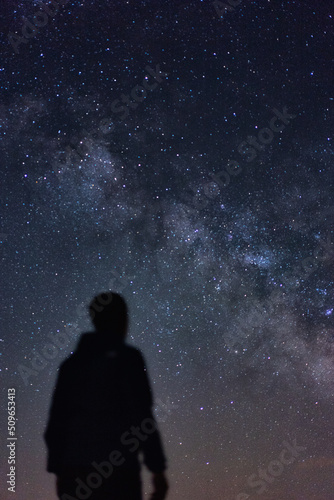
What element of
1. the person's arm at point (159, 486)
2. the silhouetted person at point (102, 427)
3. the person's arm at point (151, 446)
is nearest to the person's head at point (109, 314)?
the silhouetted person at point (102, 427)

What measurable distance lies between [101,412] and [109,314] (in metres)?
0.44

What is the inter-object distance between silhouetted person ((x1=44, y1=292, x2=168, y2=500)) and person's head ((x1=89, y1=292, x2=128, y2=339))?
0.08 m

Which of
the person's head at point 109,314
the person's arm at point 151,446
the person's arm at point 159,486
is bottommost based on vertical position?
the person's arm at point 159,486

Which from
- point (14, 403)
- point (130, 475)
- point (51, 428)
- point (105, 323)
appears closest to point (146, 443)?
point (130, 475)

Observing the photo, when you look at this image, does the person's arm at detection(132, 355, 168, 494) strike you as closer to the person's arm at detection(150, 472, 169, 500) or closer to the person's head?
the person's arm at detection(150, 472, 169, 500)

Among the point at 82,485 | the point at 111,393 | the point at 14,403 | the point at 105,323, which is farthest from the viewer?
the point at 14,403

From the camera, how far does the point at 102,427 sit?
167 centimetres

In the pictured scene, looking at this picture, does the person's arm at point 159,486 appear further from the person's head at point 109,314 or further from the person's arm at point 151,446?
the person's head at point 109,314

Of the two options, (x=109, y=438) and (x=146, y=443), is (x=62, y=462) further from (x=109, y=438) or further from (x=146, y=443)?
(x=146, y=443)

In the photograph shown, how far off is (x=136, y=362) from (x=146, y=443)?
335 mm

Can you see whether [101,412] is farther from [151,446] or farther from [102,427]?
[151,446]

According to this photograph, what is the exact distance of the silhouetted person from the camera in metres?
1.64

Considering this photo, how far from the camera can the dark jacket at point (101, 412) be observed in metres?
1.66

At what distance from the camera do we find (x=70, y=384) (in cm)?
176
